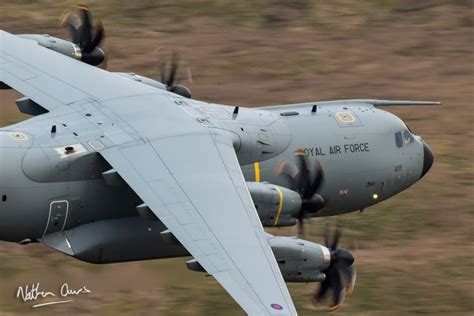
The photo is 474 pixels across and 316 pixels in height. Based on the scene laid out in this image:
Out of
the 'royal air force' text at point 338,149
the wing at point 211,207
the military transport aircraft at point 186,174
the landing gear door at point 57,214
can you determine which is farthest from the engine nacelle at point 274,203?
the landing gear door at point 57,214

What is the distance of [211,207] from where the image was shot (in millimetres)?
35156

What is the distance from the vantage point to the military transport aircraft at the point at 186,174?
34562 millimetres

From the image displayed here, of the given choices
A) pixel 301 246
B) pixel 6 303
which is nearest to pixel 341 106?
A: pixel 301 246

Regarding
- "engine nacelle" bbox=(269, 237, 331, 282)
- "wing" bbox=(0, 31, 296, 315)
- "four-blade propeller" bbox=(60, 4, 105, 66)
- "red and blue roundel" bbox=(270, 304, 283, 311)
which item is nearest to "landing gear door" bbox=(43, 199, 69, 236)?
"wing" bbox=(0, 31, 296, 315)

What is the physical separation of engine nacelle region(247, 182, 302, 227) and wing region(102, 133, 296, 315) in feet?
2.22

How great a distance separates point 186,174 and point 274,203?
249 cm

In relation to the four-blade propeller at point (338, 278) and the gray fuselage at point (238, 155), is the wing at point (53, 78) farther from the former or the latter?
the four-blade propeller at point (338, 278)

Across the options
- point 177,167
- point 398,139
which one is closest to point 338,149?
point 398,139

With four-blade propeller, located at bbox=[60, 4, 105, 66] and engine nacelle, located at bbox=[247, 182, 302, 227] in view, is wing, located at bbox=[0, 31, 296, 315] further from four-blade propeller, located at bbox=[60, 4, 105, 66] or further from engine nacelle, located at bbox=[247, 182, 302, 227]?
four-blade propeller, located at bbox=[60, 4, 105, 66]

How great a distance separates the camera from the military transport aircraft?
113 ft

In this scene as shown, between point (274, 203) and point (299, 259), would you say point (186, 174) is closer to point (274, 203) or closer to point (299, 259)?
point (274, 203)

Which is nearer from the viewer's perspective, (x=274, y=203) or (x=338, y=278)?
(x=338, y=278)

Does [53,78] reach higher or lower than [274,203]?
higher

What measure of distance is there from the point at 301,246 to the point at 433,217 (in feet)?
43.1
